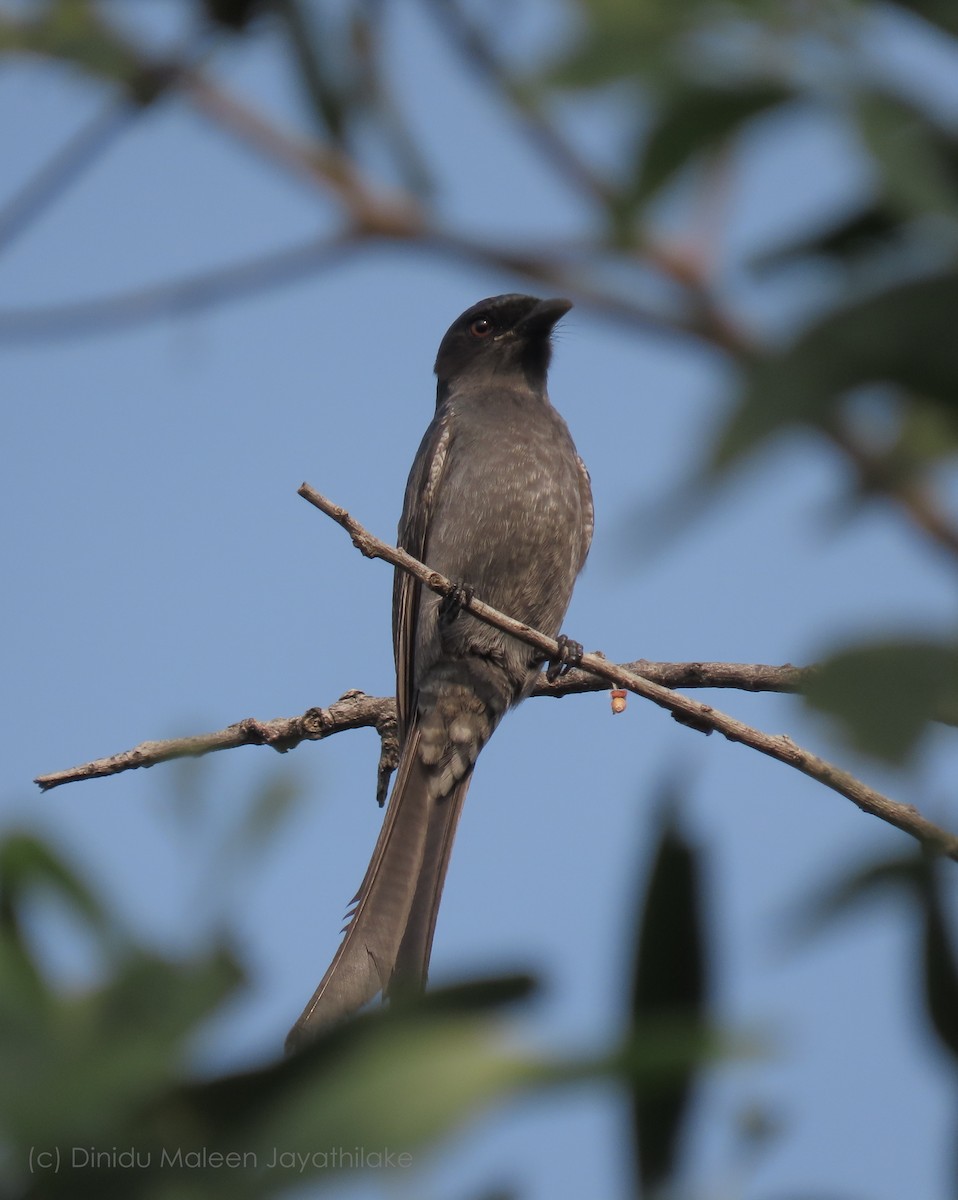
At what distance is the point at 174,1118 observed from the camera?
92cm

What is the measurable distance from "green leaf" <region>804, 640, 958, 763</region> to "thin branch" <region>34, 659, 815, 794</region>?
351 centimetres

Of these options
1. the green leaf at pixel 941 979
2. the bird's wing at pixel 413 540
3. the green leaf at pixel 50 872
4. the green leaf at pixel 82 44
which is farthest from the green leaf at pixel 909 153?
the bird's wing at pixel 413 540

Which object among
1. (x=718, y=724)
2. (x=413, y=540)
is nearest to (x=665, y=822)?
(x=718, y=724)

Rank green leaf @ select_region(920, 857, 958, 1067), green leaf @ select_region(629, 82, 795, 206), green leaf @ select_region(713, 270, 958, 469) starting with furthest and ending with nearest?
green leaf @ select_region(920, 857, 958, 1067)
green leaf @ select_region(629, 82, 795, 206)
green leaf @ select_region(713, 270, 958, 469)

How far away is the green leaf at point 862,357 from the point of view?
83 cm

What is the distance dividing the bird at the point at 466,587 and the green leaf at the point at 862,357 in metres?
4.76

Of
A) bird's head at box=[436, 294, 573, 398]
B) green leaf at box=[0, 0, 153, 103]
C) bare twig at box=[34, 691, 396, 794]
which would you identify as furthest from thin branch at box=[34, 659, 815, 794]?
green leaf at box=[0, 0, 153, 103]

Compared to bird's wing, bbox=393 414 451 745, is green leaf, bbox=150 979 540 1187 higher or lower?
lower

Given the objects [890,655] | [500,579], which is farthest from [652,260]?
[500,579]

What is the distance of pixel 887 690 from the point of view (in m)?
0.87

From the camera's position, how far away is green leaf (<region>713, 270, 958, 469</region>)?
828mm

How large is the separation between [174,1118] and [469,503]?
594 cm

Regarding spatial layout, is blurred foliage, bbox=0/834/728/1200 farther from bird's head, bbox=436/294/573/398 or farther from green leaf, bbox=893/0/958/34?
bird's head, bbox=436/294/573/398

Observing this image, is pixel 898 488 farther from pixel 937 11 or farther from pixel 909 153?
pixel 937 11
